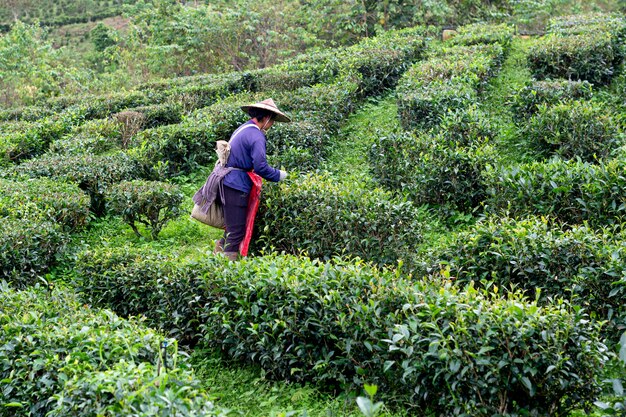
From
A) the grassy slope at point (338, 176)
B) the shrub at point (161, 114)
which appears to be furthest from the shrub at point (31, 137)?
the grassy slope at point (338, 176)

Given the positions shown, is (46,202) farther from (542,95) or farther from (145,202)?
(542,95)

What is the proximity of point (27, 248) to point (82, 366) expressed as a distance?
11.5 feet

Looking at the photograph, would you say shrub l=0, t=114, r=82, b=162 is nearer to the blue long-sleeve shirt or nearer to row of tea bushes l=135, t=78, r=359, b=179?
row of tea bushes l=135, t=78, r=359, b=179

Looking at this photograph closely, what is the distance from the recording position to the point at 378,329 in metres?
4.93

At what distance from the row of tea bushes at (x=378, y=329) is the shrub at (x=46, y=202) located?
6.79 feet

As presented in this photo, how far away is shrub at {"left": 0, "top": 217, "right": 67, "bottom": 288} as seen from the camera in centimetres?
735

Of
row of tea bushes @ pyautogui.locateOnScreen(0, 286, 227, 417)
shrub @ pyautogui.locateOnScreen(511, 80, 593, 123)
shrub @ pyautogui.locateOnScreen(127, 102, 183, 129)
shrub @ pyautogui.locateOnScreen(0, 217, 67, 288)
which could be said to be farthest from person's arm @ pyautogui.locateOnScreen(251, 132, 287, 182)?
shrub @ pyautogui.locateOnScreen(127, 102, 183, 129)

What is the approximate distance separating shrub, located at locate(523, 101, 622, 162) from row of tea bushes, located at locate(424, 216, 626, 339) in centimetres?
302

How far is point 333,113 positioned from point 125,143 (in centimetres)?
367

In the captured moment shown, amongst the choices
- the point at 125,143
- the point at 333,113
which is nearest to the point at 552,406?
the point at 333,113

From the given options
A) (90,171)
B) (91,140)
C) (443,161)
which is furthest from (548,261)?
(91,140)

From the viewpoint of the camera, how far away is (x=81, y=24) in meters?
42.4

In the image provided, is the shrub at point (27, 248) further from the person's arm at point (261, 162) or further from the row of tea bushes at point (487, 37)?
the row of tea bushes at point (487, 37)

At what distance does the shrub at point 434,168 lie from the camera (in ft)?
27.5
